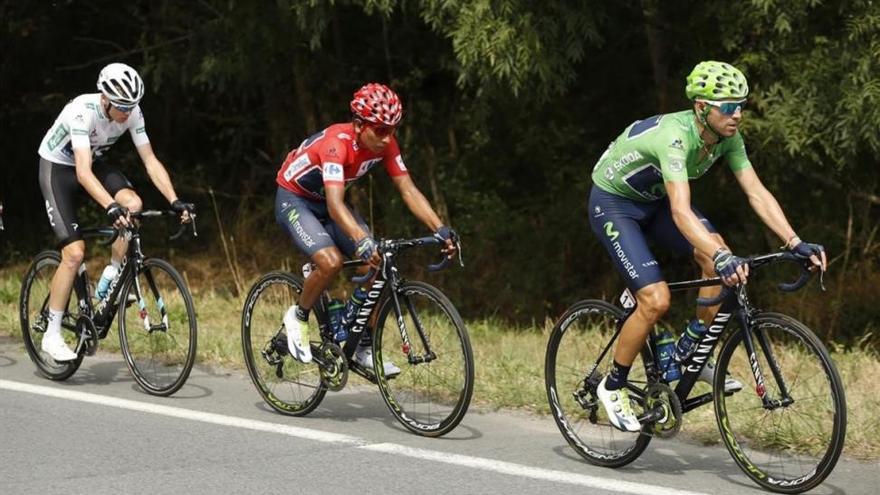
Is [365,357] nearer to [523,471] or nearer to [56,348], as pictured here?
[523,471]

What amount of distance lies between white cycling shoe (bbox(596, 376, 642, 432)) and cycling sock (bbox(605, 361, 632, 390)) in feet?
0.07

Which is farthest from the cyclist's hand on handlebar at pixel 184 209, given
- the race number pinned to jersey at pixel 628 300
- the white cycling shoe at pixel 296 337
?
the race number pinned to jersey at pixel 628 300

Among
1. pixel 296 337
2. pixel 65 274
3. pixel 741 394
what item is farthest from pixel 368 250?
pixel 65 274

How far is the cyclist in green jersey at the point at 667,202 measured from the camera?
6.93 metres

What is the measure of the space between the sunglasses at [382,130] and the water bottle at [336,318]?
108cm

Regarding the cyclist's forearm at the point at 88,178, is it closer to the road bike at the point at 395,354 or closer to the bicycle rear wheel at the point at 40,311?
the bicycle rear wheel at the point at 40,311

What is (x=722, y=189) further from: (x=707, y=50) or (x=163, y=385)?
(x=163, y=385)

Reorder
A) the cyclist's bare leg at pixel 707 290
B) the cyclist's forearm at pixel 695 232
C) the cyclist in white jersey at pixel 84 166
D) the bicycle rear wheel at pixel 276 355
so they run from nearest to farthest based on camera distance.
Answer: the cyclist's forearm at pixel 695 232, the cyclist's bare leg at pixel 707 290, the bicycle rear wheel at pixel 276 355, the cyclist in white jersey at pixel 84 166

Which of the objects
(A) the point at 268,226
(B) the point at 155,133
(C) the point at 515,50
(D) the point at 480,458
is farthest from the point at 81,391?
(B) the point at 155,133

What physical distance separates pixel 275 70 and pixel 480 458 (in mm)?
9747

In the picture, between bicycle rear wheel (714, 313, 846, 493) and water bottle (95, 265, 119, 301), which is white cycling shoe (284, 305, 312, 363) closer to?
water bottle (95, 265, 119, 301)

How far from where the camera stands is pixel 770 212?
7113 millimetres

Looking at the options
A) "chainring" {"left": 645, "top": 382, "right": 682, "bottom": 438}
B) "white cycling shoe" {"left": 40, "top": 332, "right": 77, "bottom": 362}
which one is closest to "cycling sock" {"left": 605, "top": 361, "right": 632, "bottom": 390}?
"chainring" {"left": 645, "top": 382, "right": 682, "bottom": 438}

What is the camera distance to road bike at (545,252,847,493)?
6.69m
